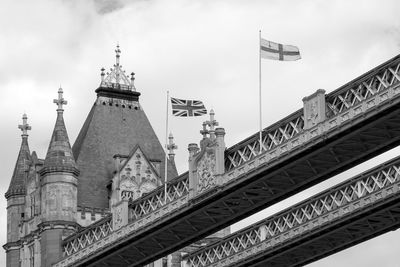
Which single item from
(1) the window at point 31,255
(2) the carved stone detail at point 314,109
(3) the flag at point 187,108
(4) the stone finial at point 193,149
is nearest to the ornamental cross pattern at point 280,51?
(2) the carved stone detail at point 314,109

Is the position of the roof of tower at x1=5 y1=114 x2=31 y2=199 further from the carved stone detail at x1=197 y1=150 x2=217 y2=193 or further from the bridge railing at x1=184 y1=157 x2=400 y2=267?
the carved stone detail at x1=197 y1=150 x2=217 y2=193

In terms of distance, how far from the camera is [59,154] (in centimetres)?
8356

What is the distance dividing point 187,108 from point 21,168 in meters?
27.2

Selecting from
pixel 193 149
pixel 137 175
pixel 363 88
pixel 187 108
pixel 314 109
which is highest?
pixel 137 175

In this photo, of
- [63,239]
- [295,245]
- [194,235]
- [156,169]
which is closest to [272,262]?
[295,245]

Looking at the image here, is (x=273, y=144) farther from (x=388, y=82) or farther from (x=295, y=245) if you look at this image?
(x=295, y=245)

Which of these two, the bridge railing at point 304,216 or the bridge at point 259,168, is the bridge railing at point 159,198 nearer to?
the bridge at point 259,168

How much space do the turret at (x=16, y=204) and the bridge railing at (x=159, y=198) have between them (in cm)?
2306

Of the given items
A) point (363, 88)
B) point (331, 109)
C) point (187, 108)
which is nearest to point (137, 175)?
point (187, 108)

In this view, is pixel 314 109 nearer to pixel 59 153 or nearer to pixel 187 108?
pixel 187 108

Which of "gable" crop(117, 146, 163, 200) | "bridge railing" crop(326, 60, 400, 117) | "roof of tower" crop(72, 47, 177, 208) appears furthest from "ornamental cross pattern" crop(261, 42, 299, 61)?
"gable" crop(117, 146, 163, 200)

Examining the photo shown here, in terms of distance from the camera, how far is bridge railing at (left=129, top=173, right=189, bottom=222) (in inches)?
2498

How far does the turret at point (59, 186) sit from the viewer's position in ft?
271

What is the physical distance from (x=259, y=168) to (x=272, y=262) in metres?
14.6
